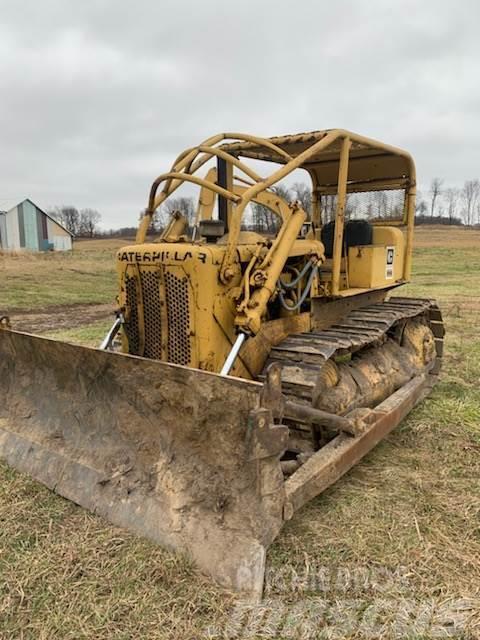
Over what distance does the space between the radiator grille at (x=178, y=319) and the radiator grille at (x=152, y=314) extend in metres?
0.10

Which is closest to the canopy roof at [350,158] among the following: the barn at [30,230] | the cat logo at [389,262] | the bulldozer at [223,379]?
the bulldozer at [223,379]

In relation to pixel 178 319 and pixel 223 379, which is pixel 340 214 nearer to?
pixel 178 319

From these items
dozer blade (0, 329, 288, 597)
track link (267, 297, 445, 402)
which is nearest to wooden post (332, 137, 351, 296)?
track link (267, 297, 445, 402)

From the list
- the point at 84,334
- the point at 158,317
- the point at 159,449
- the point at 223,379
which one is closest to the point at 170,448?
the point at 159,449

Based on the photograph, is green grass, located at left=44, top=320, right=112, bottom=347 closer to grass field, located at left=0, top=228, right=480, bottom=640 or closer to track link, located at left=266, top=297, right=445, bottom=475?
track link, located at left=266, top=297, right=445, bottom=475

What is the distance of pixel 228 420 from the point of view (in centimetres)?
280

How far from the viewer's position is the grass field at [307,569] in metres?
2.40

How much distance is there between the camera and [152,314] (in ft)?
13.1

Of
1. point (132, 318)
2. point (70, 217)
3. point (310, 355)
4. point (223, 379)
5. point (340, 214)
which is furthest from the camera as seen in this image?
point (70, 217)

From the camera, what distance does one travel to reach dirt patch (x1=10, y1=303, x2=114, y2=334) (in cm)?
1098

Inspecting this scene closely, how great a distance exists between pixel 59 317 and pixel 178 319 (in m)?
9.40

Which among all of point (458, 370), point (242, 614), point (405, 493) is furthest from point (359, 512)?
point (458, 370)

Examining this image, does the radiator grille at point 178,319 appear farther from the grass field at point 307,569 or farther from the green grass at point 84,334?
the green grass at point 84,334

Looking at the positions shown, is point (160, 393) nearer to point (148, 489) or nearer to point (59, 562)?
point (148, 489)
